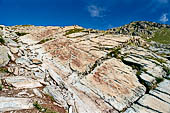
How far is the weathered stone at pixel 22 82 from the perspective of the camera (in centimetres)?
1214

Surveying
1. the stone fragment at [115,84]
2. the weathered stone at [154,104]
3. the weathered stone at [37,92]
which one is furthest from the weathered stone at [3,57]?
the weathered stone at [154,104]

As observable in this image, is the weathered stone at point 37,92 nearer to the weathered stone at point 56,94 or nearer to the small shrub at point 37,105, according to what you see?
the weathered stone at point 56,94

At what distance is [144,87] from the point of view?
14.4 metres

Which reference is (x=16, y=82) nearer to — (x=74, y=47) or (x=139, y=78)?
(x=74, y=47)

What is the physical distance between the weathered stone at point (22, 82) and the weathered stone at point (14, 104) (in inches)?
83.6

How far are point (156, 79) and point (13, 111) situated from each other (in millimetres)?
15434

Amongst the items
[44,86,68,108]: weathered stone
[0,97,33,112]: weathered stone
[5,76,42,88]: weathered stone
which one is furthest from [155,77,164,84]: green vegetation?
[0,97,33,112]: weathered stone

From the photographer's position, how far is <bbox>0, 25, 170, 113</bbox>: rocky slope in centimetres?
1140

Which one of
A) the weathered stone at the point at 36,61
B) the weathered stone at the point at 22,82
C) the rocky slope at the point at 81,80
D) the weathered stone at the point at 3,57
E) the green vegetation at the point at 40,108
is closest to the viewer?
the green vegetation at the point at 40,108

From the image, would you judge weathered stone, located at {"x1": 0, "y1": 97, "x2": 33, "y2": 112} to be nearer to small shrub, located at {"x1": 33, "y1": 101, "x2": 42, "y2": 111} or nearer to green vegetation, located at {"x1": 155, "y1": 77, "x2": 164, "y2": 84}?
small shrub, located at {"x1": 33, "y1": 101, "x2": 42, "y2": 111}

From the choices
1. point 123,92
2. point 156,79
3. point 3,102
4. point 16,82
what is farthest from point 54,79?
point 156,79

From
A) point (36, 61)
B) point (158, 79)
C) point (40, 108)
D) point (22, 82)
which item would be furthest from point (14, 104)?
point (158, 79)

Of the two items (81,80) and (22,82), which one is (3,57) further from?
(81,80)

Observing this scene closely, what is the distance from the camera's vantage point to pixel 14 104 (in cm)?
966
